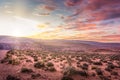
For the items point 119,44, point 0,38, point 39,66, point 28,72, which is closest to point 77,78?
point 28,72

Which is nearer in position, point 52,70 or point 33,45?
point 52,70

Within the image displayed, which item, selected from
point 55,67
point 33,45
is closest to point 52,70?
point 55,67

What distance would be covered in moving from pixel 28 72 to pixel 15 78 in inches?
134

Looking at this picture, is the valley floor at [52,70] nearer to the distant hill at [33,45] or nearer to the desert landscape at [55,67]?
the desert landscape at [55,67]

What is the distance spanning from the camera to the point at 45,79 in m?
14.2

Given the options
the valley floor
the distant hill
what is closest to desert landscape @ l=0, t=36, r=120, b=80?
the valley floor

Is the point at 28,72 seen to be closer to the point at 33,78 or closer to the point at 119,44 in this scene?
the point at 33,78

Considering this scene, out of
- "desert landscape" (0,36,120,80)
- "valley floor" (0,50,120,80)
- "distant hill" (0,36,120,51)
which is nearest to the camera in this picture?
"valley floor" (0,50,120,80)

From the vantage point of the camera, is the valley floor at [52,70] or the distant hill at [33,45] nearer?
the valley floor at [52,70]

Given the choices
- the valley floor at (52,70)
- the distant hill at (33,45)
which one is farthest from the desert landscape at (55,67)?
the distant hill at (33,45)

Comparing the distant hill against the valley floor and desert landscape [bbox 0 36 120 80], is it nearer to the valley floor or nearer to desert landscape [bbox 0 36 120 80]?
desert landscape [bbox 0 36 120 80]

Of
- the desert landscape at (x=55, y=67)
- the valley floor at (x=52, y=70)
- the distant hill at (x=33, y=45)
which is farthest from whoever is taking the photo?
the distant hill at (x=33, y=45)

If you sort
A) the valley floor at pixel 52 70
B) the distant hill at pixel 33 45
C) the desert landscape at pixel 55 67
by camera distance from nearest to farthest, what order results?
the valley floor at pixel 52 70 → the desert landscape at pixel 55 67 → the distant hill at pixel 33 45

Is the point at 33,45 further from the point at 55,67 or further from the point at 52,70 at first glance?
the point at 52,70
